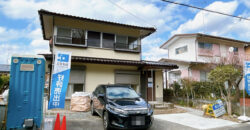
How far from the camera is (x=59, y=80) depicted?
5.87 metres

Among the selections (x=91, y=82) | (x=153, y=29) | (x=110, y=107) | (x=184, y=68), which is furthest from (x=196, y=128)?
(x=184, y=68)

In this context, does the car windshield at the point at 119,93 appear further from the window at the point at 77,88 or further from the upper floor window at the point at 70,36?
the upper floor window at the point at 70,36

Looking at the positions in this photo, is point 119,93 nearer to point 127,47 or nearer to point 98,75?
point 98,75

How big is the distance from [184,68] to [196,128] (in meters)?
11.5

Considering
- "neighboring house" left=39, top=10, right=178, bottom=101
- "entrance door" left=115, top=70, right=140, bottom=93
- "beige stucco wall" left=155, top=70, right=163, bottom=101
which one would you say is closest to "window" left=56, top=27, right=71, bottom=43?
"neighboring house" left=39, top=10, right=178, bottom=101

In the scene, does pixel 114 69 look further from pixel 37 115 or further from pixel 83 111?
pixel 37 115

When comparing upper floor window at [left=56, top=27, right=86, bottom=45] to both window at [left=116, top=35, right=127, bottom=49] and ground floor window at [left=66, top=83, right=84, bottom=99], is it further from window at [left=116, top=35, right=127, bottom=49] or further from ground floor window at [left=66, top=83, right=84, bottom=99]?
ground floor window at [left=66, top=83, right=84, bottom=99]

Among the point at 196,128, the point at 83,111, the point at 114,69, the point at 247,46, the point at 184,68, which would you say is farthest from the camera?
the point at 247,46

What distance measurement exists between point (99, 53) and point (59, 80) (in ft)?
18.2

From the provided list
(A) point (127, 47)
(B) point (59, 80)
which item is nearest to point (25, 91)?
(B) point (59, 80)

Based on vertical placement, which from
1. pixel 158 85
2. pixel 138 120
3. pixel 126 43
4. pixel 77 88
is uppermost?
pixel 126 43

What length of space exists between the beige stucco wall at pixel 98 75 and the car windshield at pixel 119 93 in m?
3.98

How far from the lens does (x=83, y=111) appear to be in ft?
28.0

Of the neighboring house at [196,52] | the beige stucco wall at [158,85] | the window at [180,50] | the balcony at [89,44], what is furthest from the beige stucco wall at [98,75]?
the window at [180,50]
